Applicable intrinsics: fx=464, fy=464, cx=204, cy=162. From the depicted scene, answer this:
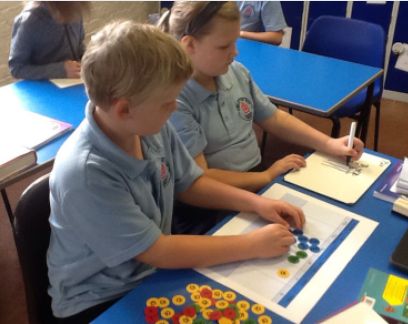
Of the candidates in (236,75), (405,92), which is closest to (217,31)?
(236,75)

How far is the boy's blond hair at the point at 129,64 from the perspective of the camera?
87cm

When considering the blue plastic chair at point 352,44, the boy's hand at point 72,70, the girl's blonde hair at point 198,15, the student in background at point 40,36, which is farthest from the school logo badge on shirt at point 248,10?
the girl's blonde hair at point 198,15

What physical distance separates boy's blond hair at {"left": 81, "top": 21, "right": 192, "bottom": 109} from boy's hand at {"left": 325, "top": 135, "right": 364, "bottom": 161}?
0.69 m

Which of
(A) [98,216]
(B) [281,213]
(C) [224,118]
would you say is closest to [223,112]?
(C) [224,118]

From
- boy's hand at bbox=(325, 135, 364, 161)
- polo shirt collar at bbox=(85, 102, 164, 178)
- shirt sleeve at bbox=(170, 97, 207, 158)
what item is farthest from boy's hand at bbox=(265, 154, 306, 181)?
polo shirt collar at bbox=(85, 102, 164, 178)

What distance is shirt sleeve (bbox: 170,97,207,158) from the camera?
4.45 feet

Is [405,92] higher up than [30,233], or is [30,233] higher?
[30,233]

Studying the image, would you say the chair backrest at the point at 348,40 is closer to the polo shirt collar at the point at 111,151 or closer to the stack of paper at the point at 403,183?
the stack of paper at the point at 403,183

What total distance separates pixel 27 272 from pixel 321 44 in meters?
2.21

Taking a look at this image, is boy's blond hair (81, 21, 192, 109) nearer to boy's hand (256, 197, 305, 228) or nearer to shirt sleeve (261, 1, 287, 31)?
boy's hand (256, 197, 305, 228)

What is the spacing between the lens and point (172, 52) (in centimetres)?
Result: 91

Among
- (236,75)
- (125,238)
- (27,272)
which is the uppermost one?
(236,75)

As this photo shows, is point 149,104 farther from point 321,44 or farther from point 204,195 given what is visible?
point 321,44

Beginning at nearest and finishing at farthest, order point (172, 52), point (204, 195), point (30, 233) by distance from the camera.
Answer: point (172, 52)
point (30, 233)
point (204, 195)
